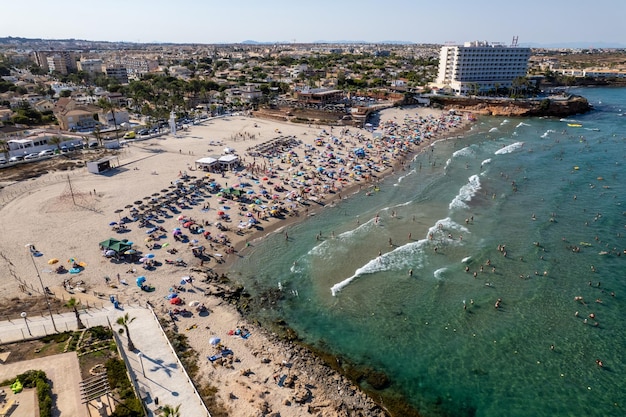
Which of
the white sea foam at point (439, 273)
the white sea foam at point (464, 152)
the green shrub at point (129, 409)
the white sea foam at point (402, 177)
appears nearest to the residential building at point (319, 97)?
the white sea foam at point (464, 152)

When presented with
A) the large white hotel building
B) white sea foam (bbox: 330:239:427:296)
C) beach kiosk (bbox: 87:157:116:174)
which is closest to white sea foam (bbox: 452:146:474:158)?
white sea foam (bbox: 330:239:427:296)

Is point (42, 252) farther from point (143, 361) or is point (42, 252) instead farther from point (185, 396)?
point (185, 396)

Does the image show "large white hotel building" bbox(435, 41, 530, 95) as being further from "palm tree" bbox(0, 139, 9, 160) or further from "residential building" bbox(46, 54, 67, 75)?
"residential building" bbox(46, 54, 67, 75)

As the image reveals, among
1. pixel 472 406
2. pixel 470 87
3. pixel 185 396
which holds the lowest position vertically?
pixel 472 406

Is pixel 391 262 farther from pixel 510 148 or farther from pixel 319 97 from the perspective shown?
pixel 319 97

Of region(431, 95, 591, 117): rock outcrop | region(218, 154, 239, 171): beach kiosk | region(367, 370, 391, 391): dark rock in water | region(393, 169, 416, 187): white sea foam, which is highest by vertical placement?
region(431, 95, 591, 117): rock outcrop

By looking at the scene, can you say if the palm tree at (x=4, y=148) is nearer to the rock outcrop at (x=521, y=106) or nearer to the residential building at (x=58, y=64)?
the rock outcrop at (x=521, y=106)

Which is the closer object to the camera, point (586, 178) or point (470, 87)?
point (586, 178)

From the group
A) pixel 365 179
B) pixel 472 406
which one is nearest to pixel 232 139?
pixel 365 179
